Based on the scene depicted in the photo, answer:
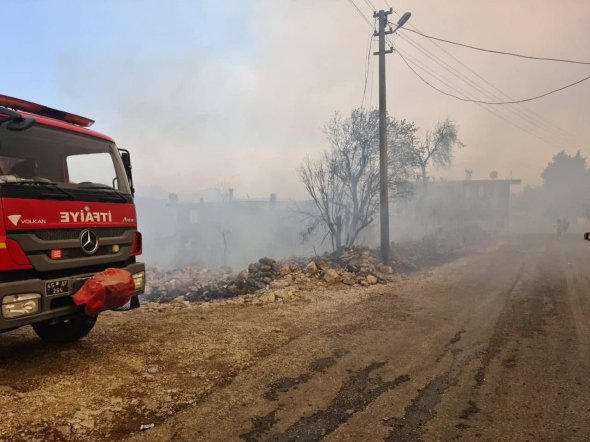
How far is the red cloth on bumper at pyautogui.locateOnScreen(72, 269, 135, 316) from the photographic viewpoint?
144 inches

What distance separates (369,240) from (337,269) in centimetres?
1348

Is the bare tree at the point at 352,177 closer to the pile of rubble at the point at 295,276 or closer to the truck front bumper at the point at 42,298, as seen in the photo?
the pile of rubble at the point at 295,276

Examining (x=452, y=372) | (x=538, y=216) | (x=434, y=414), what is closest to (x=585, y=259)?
(x=452, y=372)

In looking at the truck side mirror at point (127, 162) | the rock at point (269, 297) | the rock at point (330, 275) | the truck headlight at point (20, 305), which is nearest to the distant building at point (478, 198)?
the rock at point (330, 275)

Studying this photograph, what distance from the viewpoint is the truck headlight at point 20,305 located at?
3096mm

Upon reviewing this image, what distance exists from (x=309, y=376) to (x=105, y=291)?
215 cm

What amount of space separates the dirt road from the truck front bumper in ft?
2.06

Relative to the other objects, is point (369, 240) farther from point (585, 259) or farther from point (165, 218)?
point (165, 218)

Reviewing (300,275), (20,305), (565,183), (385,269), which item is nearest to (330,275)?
(300,275)

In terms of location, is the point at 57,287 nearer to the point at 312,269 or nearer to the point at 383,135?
the point at 312,269

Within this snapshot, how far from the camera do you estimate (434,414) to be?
9.96 ft

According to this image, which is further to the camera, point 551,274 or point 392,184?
point 392,184

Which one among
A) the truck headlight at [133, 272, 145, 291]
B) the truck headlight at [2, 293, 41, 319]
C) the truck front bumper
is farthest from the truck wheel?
the truck headlight at [2, 293, 41, 319]

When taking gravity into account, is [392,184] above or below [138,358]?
above
